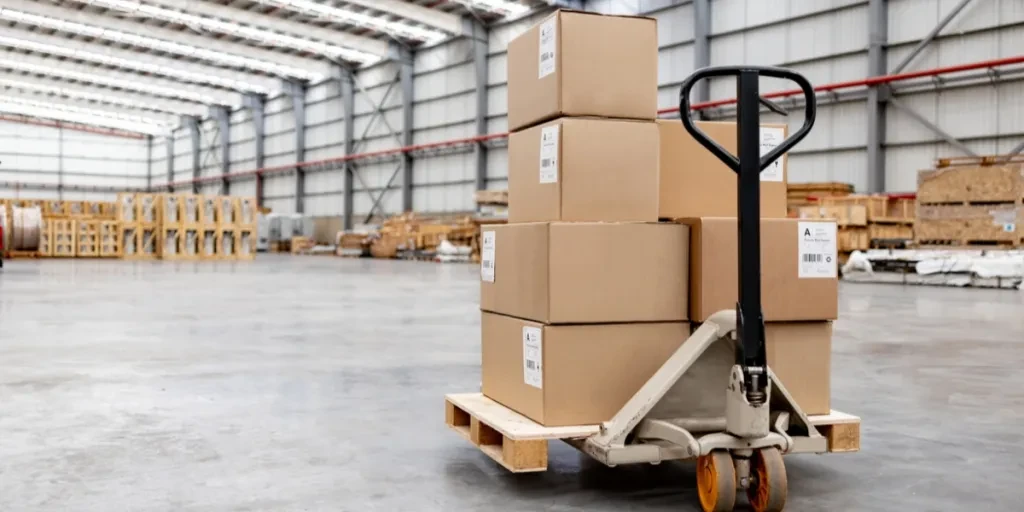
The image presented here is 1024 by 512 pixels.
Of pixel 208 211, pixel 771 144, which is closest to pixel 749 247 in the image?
pixel 771 144

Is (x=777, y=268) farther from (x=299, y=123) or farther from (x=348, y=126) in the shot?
(x=299, y=123)

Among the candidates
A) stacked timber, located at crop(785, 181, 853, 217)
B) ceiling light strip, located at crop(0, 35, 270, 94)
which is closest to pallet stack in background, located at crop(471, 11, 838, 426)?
stacked timber, located at crop(785, 181, 853, 217)

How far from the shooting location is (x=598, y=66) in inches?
113

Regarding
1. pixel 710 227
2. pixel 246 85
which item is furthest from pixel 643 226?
pixel 246 85

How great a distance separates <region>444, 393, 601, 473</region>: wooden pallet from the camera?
104 inches

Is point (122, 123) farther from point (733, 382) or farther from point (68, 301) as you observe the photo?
point (733, 382)

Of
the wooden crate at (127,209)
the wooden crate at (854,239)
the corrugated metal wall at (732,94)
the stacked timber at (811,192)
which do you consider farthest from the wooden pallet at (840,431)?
the wooden crate at (127,209)

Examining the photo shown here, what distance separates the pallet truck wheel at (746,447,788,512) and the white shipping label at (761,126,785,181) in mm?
1054

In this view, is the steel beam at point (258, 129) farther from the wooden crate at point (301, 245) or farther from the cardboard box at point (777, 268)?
the cardboard box at point (777, 268)

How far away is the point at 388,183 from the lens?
29.8 m

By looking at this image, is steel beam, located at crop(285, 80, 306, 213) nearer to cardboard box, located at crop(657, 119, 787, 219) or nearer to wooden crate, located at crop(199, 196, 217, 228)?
wooden crate, located at crop(199, 196, 217, 228)

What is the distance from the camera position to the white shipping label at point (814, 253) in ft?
9.50

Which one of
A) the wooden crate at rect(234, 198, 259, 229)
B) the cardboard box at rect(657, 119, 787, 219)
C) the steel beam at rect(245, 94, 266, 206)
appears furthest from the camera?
the steel beam at rect(245, 94, 266, 206)

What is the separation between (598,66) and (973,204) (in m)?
12.4
